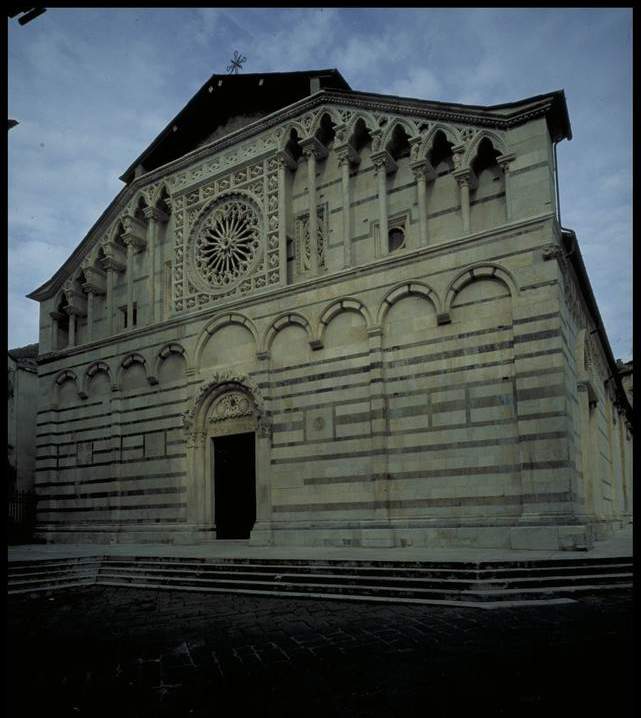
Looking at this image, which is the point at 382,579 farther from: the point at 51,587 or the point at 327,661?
the point at 51,587

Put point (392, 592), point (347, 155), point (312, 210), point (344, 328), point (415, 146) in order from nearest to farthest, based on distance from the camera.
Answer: point (392, 592), point (415, 146), point (344, 328), point (347, 155), point (312, 210)

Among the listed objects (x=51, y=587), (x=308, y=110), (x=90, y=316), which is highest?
(x=308, y=110)

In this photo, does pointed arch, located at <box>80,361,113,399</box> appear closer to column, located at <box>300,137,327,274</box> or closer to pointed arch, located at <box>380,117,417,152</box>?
column, located at <box>300,137,327,274</box>

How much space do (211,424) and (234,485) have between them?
6.11 ft

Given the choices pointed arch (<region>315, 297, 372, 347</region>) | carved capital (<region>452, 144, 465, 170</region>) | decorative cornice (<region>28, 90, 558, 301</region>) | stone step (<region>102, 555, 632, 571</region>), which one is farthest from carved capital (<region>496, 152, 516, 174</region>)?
stone step (<region>102, 555, 632, 571</region>)

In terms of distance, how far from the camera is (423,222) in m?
17.1

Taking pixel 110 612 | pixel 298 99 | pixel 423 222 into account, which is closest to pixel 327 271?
pixel 423 222

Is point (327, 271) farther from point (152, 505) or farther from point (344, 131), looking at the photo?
point (152, 505)

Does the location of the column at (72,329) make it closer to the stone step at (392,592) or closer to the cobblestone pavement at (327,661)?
the stone step at (392,592)

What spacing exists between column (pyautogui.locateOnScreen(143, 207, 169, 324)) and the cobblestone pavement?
12621 mm

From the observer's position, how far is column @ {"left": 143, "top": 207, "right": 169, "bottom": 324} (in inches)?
875

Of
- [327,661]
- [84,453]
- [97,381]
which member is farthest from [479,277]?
[84,453]

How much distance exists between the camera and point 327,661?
6.93m

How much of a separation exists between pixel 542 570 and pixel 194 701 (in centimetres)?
746
